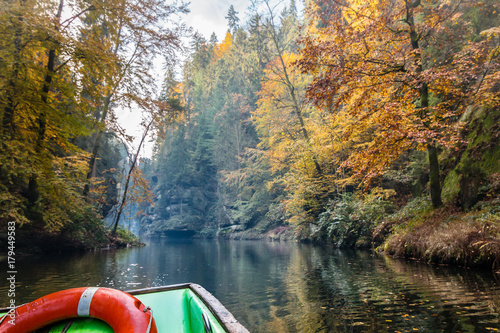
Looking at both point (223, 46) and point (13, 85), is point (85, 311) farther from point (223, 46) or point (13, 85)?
point (223, 46)

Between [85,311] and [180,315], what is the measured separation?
3.74 ft

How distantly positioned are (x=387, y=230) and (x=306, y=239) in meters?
10.9

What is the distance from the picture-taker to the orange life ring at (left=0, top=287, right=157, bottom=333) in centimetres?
219

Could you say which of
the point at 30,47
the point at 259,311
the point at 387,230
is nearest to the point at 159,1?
the point at 30,47

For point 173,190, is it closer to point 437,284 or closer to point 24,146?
point 24,146

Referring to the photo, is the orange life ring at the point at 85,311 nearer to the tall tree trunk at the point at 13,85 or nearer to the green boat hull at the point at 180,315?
the green boat hull at the point at 180,315

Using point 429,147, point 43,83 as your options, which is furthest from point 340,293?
point 43,83

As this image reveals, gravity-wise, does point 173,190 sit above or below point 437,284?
above

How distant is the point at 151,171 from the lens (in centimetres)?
5909

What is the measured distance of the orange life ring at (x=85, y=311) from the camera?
2193 millimetres

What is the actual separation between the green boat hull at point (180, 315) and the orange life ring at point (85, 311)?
10 centimetres

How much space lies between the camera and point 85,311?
233 cm

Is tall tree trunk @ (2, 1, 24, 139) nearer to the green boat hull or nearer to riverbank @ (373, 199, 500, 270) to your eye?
the green boat hull

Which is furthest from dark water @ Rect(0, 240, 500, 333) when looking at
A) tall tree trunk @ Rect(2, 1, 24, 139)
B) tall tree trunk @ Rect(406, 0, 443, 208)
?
tall tree trunk @ Rect(2, 1, 24, 139)
